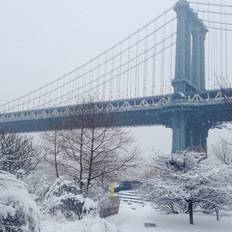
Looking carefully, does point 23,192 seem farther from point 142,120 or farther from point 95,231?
point 142,120

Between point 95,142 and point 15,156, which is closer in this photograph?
point 15,156

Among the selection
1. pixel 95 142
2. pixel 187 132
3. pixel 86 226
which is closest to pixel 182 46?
pixel 187 132

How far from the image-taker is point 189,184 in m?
15.2

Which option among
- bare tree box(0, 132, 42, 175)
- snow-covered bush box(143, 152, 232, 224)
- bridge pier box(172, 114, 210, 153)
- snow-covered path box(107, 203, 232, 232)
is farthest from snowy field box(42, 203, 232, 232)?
bridge pier box(172, 114, 210, 153)

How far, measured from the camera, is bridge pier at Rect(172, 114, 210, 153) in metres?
46.6

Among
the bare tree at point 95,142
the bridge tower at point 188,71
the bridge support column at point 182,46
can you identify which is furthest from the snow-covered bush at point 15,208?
the bridge support column at point 182,46

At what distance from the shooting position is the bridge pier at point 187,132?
153ft

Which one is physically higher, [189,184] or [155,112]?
[155,112]

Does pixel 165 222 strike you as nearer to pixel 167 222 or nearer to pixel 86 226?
pixel 167 222

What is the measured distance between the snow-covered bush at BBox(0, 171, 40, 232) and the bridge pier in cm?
4107

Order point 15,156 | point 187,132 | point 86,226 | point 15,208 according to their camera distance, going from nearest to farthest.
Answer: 1. point 15,208
2. point 86,226
3. point 15,156
4. point 187,132

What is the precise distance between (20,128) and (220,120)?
23791mm

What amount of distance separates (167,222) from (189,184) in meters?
1.61

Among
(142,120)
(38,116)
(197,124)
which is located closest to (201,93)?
(197,124)
